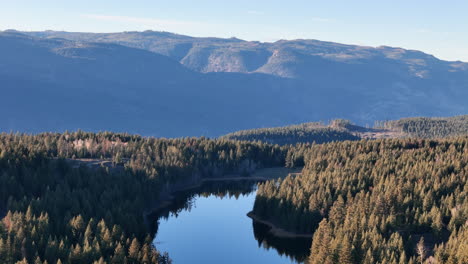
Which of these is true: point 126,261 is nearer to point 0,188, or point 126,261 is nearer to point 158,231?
point 158,231

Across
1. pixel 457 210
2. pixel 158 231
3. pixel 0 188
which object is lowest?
pixel 158 231

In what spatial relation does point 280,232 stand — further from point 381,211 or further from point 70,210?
point 70,210

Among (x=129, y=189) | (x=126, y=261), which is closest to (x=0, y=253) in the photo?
(x=126, y=261)

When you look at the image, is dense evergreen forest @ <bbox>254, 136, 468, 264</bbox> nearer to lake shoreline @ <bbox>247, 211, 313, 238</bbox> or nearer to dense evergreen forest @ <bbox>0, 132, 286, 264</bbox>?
lake shoreline @ <bbox>247, 211, 313, 238</bbox>

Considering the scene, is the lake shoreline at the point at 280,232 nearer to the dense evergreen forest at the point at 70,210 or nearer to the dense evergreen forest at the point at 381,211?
the dense evergreen forest at the point at 381,211

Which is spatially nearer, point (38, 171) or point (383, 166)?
point (38, 171)

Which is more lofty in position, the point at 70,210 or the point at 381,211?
the point at 381,211

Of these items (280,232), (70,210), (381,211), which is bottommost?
(280,232)

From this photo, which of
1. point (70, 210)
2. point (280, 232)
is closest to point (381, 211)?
point (280, 232)
